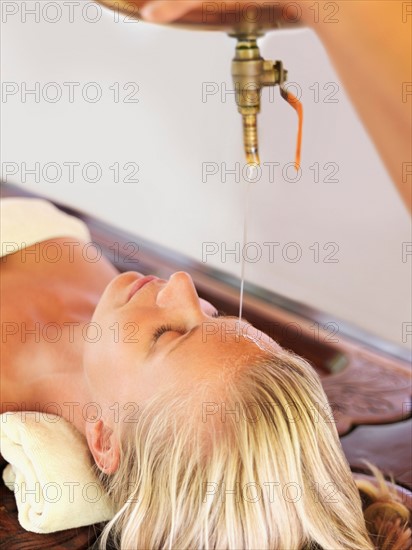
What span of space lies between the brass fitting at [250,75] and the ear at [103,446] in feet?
1.67

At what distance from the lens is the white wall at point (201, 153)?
1540mm

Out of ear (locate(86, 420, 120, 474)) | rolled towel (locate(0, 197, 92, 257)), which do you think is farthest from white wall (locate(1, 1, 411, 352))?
ear (locate(86, 420, 120, 474))

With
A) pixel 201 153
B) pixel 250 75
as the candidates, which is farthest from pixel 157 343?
pixel 201 153

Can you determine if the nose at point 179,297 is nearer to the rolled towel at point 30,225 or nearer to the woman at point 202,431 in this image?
the woman at point 202,431

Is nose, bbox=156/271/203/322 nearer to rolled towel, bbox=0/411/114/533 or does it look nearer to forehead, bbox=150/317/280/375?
forehead, bbox=150/317/280/375

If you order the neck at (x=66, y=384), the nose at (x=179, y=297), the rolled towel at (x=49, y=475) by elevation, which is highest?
the nose at (x=179, y=297)

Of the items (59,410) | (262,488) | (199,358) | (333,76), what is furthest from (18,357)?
(333,76)

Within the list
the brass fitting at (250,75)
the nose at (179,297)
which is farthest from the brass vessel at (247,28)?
the nose at (179,297)

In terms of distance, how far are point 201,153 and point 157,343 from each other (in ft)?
2.57

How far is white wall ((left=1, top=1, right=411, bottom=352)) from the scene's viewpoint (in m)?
1.54

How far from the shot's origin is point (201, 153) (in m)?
1.81

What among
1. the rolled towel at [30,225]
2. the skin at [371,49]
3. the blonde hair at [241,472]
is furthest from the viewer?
the rolled towel at [30,225]

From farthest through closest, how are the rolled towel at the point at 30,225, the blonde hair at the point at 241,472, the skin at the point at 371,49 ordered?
1. the rolled towel at the point at 30,225
2. the blonde hair at the point at 241,472
3. the skin at the point at 371,49

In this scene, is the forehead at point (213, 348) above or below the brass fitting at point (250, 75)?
below
